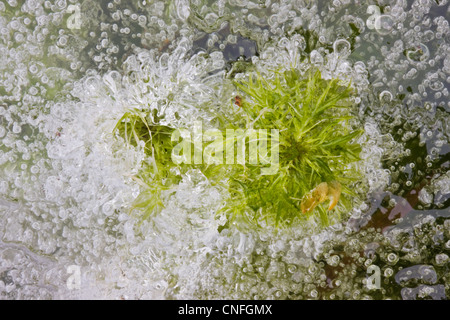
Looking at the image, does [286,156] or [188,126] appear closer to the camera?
[286,156]

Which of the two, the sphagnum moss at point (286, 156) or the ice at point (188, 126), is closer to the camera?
the sphagnum moss at point (286, 156)

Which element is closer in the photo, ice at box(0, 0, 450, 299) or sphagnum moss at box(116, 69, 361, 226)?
sphagnum moss at box(116, 69, 361, 226)

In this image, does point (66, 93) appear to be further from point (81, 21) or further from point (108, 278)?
point (108, 278)

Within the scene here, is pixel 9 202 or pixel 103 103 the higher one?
pixel 103 103

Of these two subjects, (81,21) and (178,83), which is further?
→ (81,21)
